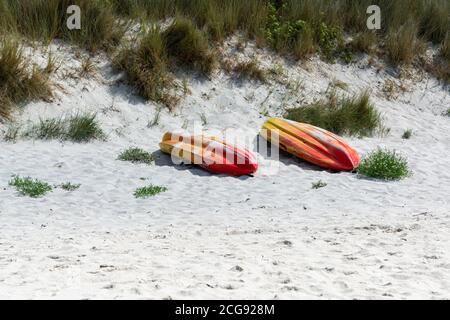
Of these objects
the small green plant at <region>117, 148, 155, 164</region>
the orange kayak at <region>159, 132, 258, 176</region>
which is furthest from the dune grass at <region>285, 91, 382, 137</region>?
the small green plant at <region>117, 148, 155, 164</region>

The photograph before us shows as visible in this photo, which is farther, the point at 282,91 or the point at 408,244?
the point at 282,91

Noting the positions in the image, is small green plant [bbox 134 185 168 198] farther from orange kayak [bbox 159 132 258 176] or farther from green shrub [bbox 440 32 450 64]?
green shrub [bbox 440 32 450 64]

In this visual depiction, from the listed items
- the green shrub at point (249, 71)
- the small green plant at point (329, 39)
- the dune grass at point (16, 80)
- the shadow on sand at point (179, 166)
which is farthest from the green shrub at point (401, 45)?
the dune grass at point (16, 80)

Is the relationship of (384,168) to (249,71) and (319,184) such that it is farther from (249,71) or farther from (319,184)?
(249,71)

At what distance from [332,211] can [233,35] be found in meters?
5.77

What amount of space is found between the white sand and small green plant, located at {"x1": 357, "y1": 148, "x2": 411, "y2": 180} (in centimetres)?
22

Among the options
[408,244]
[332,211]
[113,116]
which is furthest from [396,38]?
[408,244]

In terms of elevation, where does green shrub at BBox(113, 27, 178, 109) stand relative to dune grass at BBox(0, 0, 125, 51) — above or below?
below

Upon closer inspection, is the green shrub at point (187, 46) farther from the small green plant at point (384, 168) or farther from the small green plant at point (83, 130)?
the small green plant at point (384, 168)

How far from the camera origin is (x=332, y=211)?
8398 mm

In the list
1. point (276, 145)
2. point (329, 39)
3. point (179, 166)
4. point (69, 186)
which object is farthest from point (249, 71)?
point (69, 186)

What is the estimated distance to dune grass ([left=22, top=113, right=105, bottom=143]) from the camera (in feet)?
35.0

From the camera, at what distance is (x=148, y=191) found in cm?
895
